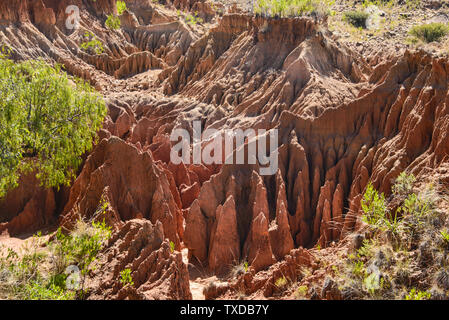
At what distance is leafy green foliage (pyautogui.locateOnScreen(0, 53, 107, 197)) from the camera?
525 inches

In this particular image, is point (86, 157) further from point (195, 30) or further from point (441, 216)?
point (195, 30)

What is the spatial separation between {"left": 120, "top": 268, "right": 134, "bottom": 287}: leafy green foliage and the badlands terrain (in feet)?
0.19

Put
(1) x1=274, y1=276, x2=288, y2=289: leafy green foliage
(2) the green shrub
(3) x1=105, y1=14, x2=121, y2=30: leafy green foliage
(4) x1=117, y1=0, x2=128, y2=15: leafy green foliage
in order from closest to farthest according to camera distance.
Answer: (1) x1=274, y1=276, x2=288, y2=289: leafy green foliage, (2) the green shrub, (3) x1=105, y1=14, x2=121, y2=30: leafy green foliage, (4) x1=117, y1=0, x2=128, y2=15: leafy green foliage

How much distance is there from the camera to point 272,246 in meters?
16.4

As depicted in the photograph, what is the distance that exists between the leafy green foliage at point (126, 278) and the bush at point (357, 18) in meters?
36.7

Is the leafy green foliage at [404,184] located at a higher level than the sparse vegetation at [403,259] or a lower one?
higher

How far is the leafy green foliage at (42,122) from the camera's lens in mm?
13328

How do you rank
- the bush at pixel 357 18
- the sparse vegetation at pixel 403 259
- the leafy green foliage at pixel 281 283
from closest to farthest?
the sparse vegetation at pixel 403 259, the leafy green foliage at pixel 281 283, the bush at pixel 357 18

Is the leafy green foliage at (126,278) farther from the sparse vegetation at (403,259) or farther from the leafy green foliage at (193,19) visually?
the leafy green foliage at (193,19)

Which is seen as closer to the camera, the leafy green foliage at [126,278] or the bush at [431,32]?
the leafy green foliage at [126,278]

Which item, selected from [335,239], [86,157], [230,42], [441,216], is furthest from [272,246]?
[230,42]

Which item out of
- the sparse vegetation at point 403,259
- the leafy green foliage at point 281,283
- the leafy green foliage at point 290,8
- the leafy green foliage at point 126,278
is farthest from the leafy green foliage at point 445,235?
the leafy green foliage at point 290,8

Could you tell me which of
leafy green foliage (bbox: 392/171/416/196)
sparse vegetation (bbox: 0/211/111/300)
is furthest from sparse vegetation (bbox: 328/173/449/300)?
sparse vegetation (bbox: 0/211/111/300)

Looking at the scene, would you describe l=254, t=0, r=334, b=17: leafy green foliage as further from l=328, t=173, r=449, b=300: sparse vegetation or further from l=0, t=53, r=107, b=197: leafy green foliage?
l=328, t=173, r=449, b=300: sparse vegetation
